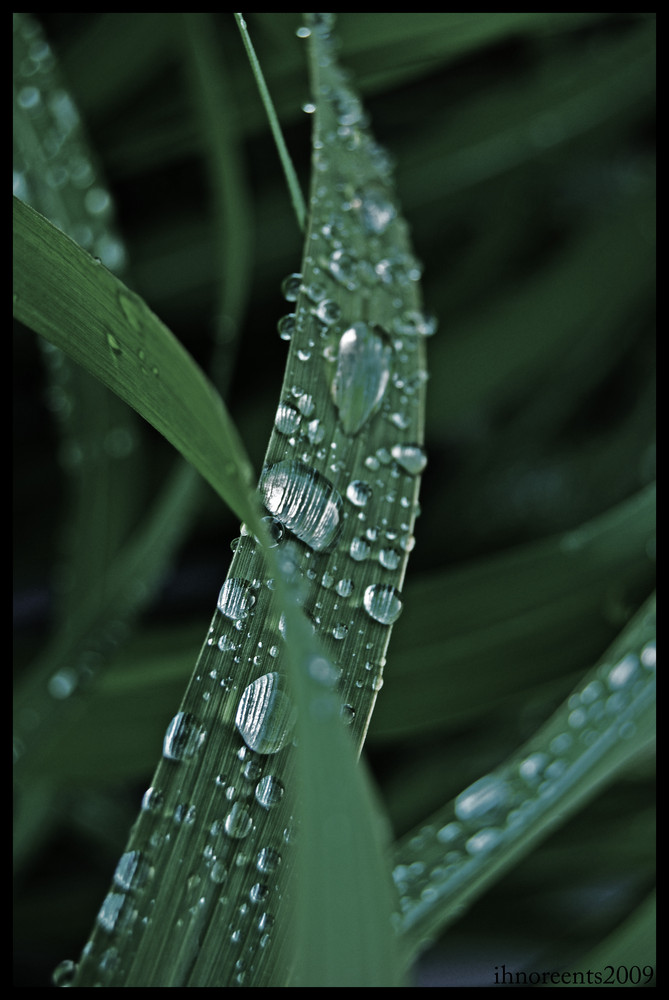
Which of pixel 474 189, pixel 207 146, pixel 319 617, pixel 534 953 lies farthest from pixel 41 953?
pixel 474 189

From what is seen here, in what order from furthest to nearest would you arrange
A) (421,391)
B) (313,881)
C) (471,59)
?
(471,59) < (421,391) < (313,881)

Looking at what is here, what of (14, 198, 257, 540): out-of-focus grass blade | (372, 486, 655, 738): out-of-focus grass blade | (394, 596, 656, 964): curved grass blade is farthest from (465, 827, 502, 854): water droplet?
(14, 198, 257, 540): out-of-focus grass blade

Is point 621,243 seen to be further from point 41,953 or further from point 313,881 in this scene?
point 41,953

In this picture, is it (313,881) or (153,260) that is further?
(153,260)

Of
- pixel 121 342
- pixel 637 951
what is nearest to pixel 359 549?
pixel 121 342

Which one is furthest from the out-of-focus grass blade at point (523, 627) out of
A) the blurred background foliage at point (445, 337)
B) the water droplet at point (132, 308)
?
the water droplet at point (132, 308)

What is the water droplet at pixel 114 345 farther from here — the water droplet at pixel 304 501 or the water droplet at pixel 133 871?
the water droplet at pixel 133 871

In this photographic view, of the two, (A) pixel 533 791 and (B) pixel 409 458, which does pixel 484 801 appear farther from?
(B) pixel 409 458
